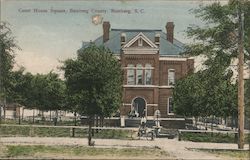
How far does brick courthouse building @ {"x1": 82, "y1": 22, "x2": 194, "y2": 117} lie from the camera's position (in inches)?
1346

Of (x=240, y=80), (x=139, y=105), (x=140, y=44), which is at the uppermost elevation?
(x=140, y=44)

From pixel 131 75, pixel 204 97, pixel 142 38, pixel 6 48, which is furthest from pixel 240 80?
pixel 131 75

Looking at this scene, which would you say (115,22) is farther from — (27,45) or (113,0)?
(27,45)

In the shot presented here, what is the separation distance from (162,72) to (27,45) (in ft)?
54.3

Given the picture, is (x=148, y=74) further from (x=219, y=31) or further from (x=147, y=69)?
(x=219, y=31)

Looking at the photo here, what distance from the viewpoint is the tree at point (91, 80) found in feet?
72.6

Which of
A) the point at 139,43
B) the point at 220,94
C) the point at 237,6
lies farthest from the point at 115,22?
the point at 139,43

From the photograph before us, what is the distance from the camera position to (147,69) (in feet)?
115

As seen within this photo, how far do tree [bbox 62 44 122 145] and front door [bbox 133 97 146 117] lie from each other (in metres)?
12.0

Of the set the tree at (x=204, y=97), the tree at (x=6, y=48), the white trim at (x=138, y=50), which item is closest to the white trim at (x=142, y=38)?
the white trim at (x=138, y=50)

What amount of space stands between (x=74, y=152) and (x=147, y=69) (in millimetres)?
17617

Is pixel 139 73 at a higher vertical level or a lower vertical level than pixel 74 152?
higher

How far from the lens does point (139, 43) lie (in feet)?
115

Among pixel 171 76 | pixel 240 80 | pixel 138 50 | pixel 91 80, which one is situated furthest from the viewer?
pixel 171 76
